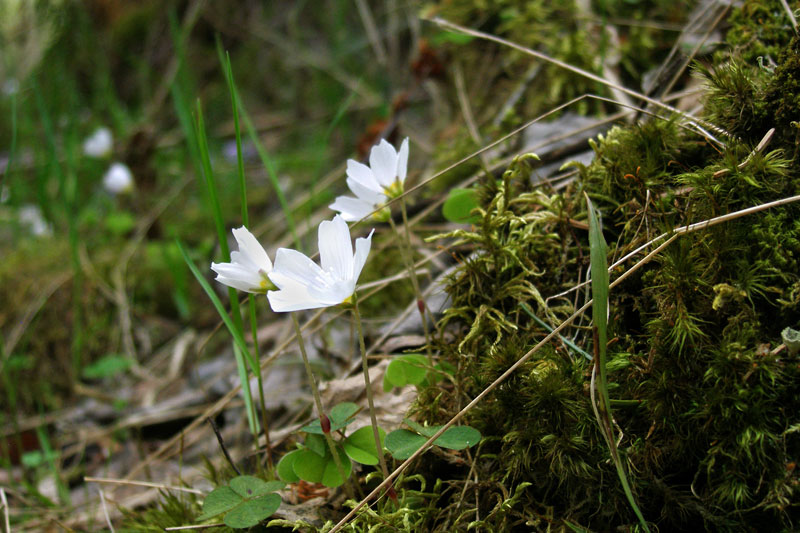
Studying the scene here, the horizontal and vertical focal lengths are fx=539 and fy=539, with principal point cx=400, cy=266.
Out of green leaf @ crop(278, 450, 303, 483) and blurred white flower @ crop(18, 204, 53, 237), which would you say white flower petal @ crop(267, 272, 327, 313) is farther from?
blurred white flower @ crop(18, 204, 53, 237)

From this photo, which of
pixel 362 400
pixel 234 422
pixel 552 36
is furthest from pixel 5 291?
pixel 552 36

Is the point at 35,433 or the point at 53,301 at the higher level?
the point at 53,301

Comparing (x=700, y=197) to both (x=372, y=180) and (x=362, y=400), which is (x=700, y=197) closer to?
(x=372, y=180)

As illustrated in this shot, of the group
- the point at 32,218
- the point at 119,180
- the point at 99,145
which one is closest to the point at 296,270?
the point at 119,180

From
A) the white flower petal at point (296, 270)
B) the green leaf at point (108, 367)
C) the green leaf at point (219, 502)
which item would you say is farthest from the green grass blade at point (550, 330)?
the green leaf at point (108, 367)

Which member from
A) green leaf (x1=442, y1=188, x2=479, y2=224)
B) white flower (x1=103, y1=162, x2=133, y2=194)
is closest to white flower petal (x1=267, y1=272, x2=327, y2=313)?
green leaf (x1=442, y1=188, x2=479, y2=224)

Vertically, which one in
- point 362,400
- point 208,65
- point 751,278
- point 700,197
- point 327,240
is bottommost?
point 362,400

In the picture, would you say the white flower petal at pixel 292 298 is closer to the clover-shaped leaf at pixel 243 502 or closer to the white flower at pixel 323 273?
the white flower at pixel 323 273
